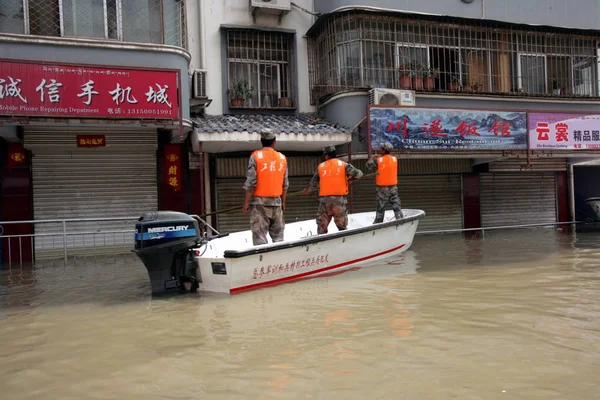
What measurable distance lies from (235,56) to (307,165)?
130 inches

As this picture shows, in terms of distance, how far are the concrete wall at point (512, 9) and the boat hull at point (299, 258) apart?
6496 mm

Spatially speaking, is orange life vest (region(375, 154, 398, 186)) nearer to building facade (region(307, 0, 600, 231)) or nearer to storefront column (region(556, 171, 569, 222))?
building facade (region(307, 0, 600, 231))

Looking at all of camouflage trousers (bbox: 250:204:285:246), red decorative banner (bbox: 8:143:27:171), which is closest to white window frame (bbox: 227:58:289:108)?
red decorative banner (bbox: 8:143:27:171)

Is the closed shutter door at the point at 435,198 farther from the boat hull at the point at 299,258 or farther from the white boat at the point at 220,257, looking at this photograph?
the white boat at the point at 220,257

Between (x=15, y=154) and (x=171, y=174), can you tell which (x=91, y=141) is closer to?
(x=15, y=154)

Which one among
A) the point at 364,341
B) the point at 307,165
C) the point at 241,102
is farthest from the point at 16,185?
the point at 364,341

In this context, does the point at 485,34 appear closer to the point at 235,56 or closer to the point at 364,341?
the point at 235,56

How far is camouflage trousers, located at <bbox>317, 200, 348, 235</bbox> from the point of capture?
8.20 metres

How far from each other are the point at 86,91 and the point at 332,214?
540 centimetres

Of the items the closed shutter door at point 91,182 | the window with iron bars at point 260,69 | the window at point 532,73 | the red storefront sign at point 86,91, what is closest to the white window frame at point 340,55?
the window with iron bars at point 260,69

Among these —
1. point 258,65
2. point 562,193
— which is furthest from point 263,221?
Result: point 562,193

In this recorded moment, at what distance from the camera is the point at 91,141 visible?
1147 cm

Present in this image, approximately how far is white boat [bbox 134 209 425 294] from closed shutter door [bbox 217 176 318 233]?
547cm

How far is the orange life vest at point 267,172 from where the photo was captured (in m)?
6.81
